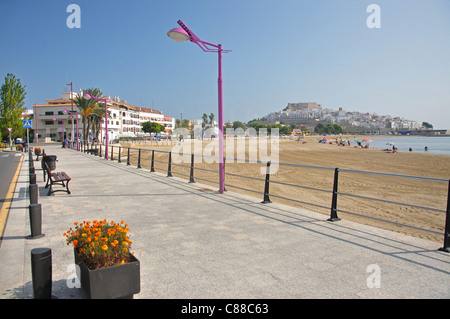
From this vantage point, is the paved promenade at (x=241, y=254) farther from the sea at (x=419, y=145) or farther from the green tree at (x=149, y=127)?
the green tree at (x=149, y=127)

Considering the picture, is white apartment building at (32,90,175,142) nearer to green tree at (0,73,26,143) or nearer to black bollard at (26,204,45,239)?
green tree at (0,73,26,143)

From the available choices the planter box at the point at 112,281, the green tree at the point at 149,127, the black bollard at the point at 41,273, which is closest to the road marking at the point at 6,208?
the black bollard at the point at 41,273

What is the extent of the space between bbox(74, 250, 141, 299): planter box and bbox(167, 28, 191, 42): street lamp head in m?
6.80

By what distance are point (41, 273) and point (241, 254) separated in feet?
8.53

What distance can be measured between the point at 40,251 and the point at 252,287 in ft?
7.34

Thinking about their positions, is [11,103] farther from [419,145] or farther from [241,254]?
[419,145]

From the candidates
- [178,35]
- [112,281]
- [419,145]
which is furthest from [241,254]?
[419,145]

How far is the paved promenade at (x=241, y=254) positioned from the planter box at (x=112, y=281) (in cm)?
32

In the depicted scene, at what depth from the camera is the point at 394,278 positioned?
12.7 feet

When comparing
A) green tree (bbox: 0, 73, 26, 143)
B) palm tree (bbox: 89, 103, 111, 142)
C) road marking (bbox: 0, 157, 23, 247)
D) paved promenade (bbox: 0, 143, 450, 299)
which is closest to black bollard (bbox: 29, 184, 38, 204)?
paved promenade (bbox: 0, 143, 450, 299)

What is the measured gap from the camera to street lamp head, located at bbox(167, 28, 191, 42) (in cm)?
841

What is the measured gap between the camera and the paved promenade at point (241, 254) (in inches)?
141
